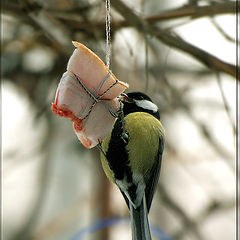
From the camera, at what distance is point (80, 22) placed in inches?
44.4

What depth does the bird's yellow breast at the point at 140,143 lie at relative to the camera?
71 cm

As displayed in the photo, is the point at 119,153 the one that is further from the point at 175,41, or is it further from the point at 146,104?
the point at 175,41

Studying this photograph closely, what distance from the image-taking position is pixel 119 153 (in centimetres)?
70

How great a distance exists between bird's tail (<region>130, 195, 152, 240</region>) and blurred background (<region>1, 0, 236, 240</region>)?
32 centimetres

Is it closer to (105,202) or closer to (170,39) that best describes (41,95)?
(105,202)

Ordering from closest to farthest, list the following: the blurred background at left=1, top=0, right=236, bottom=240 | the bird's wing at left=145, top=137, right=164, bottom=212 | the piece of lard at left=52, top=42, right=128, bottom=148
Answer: the piece of lard at left=52, top=42, right=128, bottom=148
the bird's wing at left=145, top=137, right=164, bottom=212
the blurred background at left=1, top=0, right=236, bottom=240

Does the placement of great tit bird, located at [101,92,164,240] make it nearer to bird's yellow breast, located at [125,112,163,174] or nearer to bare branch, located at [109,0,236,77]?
bird's yellow breast, located at [125,112,163,174]

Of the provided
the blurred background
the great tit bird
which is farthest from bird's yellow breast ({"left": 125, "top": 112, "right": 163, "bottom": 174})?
the blurred background

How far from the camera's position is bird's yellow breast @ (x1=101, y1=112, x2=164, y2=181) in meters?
0.71

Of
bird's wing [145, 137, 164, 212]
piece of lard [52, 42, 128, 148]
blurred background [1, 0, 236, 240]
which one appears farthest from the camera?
blurred background [1, 0, 236, 240]

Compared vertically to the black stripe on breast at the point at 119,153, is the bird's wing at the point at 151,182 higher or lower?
lower

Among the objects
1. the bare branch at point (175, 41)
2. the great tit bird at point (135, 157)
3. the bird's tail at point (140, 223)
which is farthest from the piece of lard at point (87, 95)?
the bare branch at point (175, 41)

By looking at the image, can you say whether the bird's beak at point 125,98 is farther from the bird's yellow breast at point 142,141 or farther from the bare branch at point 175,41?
the bare branch at point 175,41

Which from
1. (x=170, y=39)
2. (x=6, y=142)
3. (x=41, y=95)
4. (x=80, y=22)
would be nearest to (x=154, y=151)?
(x=170, y=39)
